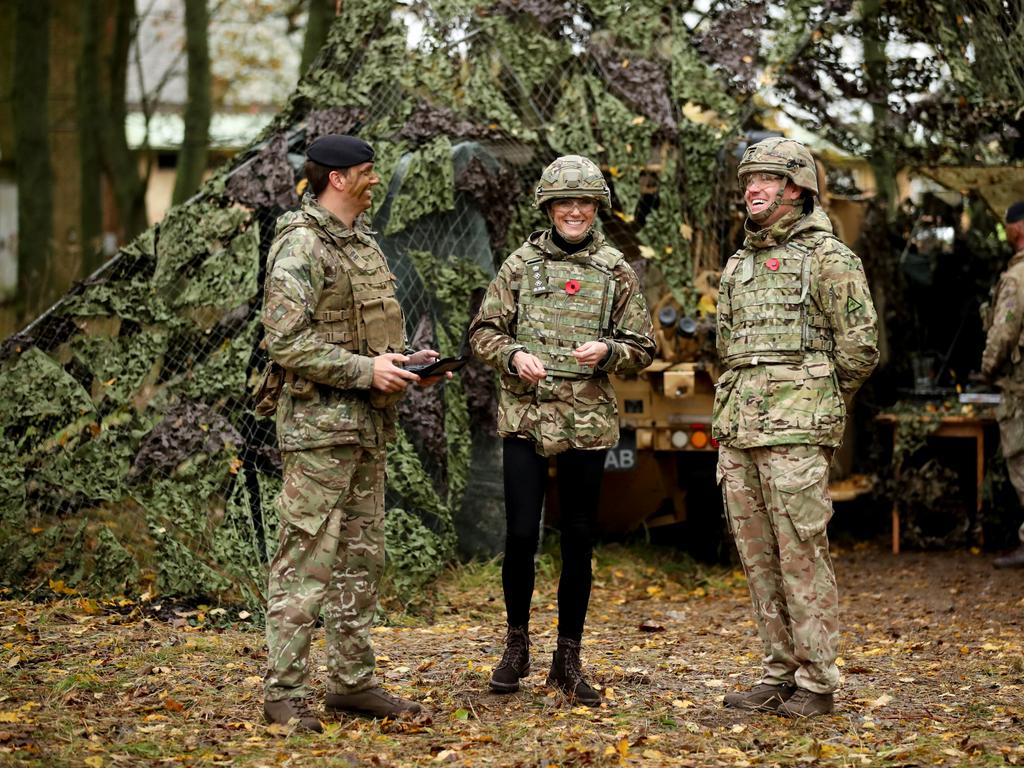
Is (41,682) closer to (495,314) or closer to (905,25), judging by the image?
(495,314)

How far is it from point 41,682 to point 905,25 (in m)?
7.59

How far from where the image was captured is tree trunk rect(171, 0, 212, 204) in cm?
1517

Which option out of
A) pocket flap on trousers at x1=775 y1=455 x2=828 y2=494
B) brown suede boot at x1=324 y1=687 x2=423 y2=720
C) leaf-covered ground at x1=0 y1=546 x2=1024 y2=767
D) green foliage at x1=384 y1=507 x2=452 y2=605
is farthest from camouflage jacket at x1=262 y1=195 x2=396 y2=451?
green foliage at x1=384 y1=507 x2=452 y2=605

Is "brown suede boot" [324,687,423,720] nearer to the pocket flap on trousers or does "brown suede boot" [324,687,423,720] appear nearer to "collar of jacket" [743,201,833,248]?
the pocket flap on trousers

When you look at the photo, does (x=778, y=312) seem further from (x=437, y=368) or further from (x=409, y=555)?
(x=409, y=555)

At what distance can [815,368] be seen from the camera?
5332mm

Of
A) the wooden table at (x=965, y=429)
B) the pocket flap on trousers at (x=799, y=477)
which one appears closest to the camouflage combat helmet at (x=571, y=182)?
the pocket flap on trousers at (x=799, y=477)

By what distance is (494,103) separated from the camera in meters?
9.05

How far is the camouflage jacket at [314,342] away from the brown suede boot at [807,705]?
6.30ft

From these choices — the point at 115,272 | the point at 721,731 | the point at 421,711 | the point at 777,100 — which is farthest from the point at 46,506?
the point at 777,100

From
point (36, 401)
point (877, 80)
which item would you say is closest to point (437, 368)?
point (36, 401)

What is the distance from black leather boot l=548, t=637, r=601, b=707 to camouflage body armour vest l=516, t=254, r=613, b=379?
3.73ft

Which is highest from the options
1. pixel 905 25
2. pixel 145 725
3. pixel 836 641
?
pixel 905 25

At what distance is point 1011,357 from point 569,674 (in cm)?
504
